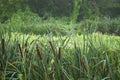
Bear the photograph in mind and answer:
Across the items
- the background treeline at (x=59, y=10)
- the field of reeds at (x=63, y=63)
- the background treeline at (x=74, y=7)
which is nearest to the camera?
the field of reeds at (x=63, y=63)

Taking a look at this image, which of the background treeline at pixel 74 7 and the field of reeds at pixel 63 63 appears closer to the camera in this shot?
the field of reeds at pixel 63 63

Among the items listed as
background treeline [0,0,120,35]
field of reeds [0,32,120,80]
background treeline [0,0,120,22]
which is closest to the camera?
field of reeds [0,32,120,80]

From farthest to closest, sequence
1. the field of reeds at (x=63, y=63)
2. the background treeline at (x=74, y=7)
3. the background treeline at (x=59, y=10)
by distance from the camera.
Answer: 1. the background treeline at (x=74, y=7)
2. the background treeline at (x=59, y=10)
3. the field of reeds at (x=63, y=63)

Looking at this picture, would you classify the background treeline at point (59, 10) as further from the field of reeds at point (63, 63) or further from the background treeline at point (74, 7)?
the field of reeds at point (63, 63)

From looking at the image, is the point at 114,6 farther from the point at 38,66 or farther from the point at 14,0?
the point at 38,66

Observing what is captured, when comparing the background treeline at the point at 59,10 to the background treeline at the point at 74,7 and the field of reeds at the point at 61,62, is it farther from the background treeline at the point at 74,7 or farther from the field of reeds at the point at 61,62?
the field of reeds at the point at 61,62

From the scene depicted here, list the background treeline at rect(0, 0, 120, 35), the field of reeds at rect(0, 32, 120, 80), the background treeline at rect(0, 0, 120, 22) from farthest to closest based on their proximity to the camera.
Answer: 1. the background treeline at rect(0, 0, 120, 22)
2. the background treeline at rect(0, 0, 120, 35)
3. the field of reeds at rect(0, 32, 120, 80)

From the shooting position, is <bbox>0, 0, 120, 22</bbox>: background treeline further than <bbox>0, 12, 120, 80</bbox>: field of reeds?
Yes

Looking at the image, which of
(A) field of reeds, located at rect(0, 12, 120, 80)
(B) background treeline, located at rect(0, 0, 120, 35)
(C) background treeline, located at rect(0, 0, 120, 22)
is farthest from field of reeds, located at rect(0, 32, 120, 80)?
(C) background treeline, located at rect(0, 0, 120, 22)

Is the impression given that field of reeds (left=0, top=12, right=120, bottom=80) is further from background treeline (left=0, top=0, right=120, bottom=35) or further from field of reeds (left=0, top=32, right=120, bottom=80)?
background treeline (left=0, top=0, right=120, bottom=35)

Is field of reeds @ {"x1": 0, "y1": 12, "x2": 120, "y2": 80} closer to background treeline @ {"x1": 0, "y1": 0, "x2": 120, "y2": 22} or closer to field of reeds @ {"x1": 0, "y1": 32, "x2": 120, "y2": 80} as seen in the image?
field of reeds @ {"x1": 0, "y1": 32, "x2": 120, "y2": 80}

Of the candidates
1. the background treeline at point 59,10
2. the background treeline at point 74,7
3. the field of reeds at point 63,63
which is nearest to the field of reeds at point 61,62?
the field of reeds at point 63,63

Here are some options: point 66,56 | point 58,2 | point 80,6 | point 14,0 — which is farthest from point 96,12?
point 66,56

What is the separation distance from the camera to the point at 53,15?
18531 millimetres
